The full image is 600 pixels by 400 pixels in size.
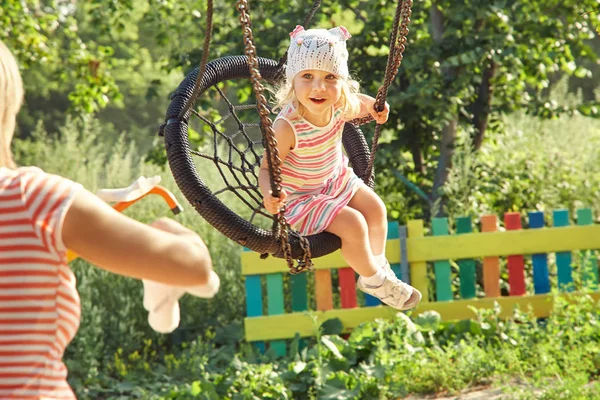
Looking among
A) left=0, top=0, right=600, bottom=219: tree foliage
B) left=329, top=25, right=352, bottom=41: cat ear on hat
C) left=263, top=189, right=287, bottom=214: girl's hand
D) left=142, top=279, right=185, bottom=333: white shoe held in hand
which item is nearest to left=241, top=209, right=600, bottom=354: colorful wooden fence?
left=0, top=0, right=600, bottom=219: tree foliage

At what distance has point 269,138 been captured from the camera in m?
2.11

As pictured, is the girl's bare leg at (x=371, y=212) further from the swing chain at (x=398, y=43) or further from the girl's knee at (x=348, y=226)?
the swing chain at (x=398, y=43)

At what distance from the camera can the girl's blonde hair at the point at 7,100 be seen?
1362 mm

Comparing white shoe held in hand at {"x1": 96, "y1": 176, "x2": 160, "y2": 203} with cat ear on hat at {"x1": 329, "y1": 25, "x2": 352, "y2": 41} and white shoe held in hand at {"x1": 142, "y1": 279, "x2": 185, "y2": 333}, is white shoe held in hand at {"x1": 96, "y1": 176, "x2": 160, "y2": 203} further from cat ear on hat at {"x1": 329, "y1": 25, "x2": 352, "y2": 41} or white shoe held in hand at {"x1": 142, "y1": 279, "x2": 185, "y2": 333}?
cat ear on hat at {"x1": 329, "y1": 25, "x2": 352, "y2": 41}

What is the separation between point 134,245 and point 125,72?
14.8 m

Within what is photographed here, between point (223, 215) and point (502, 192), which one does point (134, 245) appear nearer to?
point (223, 215)

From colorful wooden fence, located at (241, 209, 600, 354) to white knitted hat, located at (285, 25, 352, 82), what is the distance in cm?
265

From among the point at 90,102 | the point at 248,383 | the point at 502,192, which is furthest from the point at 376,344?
the point at 90,102

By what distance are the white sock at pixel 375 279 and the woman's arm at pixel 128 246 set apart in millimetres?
1377

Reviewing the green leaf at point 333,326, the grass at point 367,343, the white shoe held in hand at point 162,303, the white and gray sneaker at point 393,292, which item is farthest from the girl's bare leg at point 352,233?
the green leaf at point 333,326

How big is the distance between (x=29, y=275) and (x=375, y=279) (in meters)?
1.51

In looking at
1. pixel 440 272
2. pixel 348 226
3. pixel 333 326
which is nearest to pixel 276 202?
pixel 348 226

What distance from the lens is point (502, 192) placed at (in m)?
6.06

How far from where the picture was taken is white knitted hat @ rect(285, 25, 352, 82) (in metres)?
2.48
